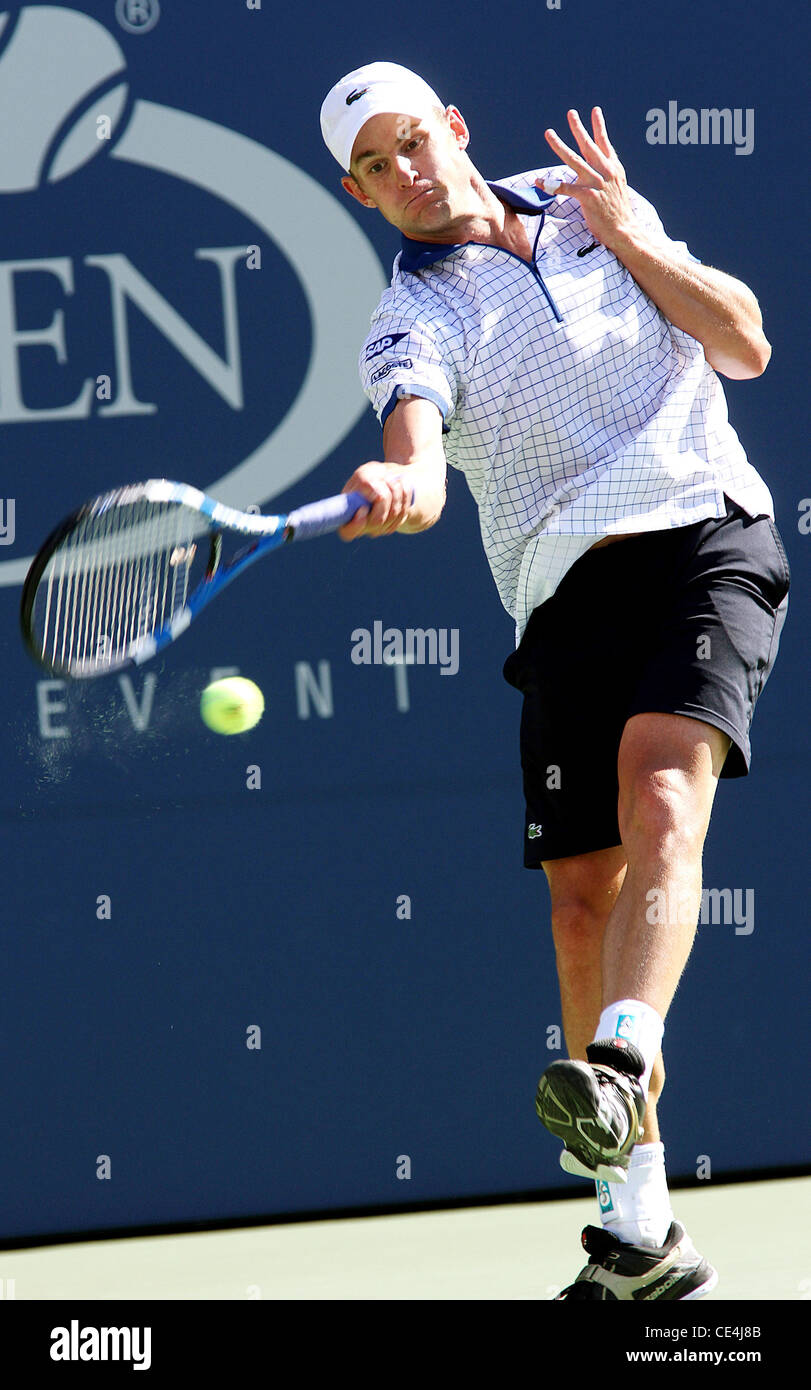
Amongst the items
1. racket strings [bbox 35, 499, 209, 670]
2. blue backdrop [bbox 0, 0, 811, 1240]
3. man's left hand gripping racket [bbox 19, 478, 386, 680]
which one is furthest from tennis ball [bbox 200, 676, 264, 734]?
racket strings [bbox 35, 499, 209, 670]

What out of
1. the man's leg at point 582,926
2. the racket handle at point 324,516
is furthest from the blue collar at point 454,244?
the man's leg at point 582,926

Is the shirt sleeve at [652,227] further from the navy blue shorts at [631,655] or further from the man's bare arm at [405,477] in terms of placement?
the man's bare arm at [405,477]

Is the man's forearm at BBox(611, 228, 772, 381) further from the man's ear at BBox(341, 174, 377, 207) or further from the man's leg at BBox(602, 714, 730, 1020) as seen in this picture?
the man's leg at BBox(602, 714, 730, 1020)

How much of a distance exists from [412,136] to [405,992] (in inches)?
71.7

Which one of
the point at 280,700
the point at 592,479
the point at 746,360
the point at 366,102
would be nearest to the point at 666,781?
the point at 592,479

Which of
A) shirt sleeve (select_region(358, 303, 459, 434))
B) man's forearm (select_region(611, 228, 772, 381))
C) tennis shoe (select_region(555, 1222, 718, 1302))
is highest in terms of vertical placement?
man's forearm (select_region(611, 228, 772, 381))

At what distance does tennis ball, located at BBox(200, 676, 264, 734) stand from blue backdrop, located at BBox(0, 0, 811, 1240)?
4cm

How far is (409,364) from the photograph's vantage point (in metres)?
2.39

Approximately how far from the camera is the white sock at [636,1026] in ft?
7.07

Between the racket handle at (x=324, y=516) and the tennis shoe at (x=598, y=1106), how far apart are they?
0.74 m

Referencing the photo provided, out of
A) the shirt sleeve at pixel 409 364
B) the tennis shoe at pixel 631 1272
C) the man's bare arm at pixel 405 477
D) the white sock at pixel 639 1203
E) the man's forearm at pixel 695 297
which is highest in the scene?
the man's forearm at pixel 695 297

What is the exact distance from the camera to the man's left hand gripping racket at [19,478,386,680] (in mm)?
2090

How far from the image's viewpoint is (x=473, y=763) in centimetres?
354

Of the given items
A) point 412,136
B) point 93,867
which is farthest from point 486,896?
point 412,136
